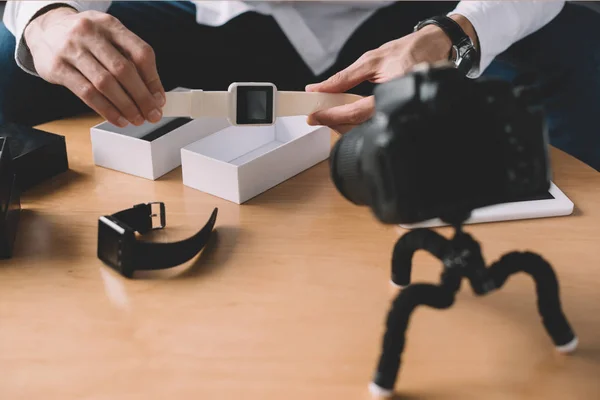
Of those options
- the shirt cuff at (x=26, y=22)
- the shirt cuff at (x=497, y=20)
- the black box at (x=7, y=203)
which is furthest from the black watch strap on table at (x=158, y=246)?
the shirt cuff at (x=497, y=20)

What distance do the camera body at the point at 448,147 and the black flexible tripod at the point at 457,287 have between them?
0.05 meters

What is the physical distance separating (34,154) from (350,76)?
404 mm

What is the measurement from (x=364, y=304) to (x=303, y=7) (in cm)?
64

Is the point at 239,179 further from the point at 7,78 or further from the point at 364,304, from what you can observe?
the point at 7,78

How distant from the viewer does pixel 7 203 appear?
0.76 metres

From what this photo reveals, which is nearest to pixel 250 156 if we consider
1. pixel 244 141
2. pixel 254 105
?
pixel 244 141

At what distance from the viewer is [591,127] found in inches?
48.4

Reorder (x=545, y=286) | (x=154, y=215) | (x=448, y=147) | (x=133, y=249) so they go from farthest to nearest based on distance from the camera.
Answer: (x=154, y=215)
(x=133, y=249)
(x=545, y=286)
(x=448, y=147)

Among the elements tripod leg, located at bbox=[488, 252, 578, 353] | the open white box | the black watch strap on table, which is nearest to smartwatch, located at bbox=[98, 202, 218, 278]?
the black watch strap on table

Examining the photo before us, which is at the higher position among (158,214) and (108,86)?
(108,86)

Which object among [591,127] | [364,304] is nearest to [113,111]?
[364,304]

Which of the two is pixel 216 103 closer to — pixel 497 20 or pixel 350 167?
pixel 350 167

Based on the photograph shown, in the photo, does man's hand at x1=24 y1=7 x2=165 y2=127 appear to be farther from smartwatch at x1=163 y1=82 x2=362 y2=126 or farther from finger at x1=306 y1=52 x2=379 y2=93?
finger at x1=306 y1=52 x2=379 y2=93

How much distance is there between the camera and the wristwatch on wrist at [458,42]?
0.95 metres
